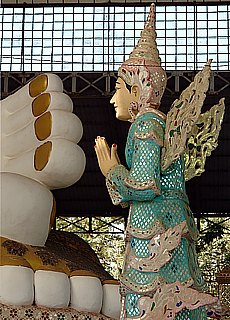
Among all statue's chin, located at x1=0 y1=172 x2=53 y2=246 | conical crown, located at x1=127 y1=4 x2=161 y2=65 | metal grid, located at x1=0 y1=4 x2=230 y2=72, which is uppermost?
metal grid, located at x1=0 y1=4 x2=230 y2=72

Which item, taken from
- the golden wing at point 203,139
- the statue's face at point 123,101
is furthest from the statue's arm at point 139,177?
the golden wing at point 203,139

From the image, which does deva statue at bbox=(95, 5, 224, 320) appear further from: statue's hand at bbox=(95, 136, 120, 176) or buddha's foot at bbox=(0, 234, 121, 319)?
buddha's foot at bbox=(0, 234, 121, 319)

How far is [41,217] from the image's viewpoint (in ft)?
17.9

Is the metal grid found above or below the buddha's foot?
above

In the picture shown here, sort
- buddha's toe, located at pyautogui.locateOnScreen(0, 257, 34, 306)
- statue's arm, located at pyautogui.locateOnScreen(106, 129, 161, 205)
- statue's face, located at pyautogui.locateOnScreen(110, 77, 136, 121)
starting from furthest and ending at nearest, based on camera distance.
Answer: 1. buddha's toe, located at pyautogui.locateOnScreen(0, 257, 34, 306)
2. statue's face, located at pyautogui.locateOnScreen(110, 77, 136, 121)
3. statue's arm, located at pyautogui.locateOnScreen(106, 129, 161, 205)

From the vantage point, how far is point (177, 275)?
395 centimetres

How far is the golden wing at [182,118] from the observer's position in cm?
405

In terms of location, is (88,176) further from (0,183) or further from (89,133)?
(0,183)

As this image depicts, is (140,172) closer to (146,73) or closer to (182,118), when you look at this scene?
(182,118)

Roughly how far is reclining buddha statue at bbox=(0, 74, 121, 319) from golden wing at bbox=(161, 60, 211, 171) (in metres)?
1.27

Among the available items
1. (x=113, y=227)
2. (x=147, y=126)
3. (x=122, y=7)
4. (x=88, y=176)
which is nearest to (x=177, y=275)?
(x=147, y=126)

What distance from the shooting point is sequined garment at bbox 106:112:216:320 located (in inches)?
153

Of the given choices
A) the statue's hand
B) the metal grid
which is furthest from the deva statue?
the metal grid

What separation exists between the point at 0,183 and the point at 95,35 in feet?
14.8
